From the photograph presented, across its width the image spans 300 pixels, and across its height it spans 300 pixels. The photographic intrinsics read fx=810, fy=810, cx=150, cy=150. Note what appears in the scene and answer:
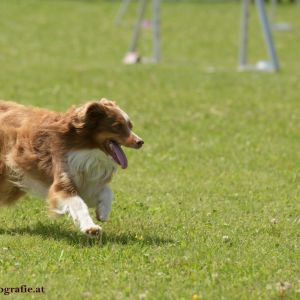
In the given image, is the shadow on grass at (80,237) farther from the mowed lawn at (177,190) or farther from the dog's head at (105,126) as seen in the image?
the dog's head at (105,126)

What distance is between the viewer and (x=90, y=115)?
7.00 meters

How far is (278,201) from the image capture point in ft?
28.3

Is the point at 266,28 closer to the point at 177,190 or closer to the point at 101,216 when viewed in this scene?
the point at 177,190

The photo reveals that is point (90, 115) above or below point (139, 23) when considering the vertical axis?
above

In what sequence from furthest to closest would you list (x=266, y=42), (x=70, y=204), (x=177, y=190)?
(x=266, y=42) < (x=177, y=190) < (x=70, y=204)

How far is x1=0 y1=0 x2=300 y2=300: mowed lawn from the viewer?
5.80 metres

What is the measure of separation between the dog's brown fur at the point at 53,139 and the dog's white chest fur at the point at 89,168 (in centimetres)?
5

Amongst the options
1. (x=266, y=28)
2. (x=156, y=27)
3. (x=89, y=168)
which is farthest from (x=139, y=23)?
(x=89, y=168)

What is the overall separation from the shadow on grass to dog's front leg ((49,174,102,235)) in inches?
5.8

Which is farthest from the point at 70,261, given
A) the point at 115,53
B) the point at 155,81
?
the point at 115,53

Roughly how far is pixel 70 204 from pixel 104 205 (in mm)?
380

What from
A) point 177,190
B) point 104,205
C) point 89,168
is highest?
point 89,168

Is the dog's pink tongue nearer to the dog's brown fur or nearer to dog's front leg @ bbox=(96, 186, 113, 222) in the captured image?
the dog's brown fur

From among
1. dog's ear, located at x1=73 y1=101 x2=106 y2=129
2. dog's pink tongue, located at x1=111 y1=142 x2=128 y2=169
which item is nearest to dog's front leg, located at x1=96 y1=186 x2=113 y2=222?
dog's pink tongue, located at x1=111 y1=142 x2=128 y2=169
